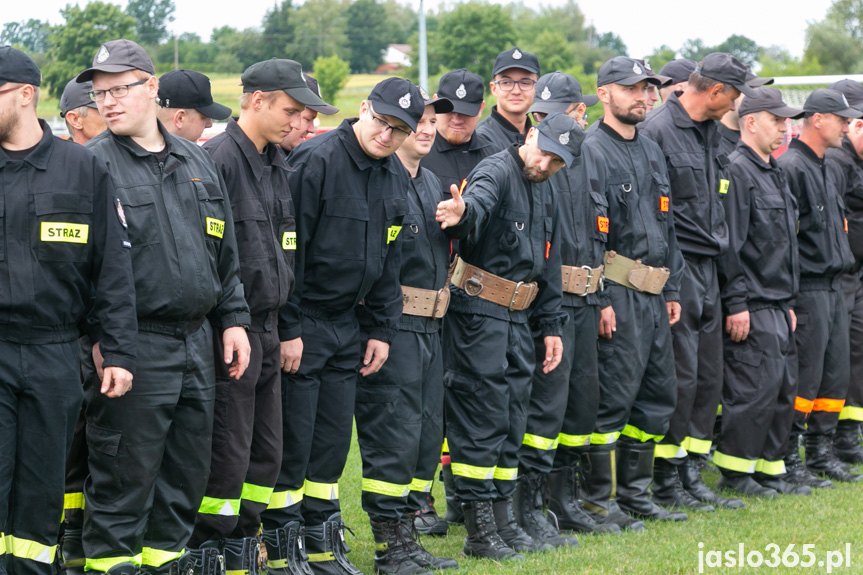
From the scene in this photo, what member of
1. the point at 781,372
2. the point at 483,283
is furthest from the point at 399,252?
the point at 781,372

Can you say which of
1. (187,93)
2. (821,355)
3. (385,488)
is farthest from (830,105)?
(187,93)

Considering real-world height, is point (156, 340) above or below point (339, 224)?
below

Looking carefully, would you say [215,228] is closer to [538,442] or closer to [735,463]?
[538,442]

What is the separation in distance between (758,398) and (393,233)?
3.68 metres

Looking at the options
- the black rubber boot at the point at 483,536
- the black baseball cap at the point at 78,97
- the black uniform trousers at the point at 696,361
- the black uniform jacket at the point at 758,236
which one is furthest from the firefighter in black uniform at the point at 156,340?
the black uniform jacket at the point at 758,236

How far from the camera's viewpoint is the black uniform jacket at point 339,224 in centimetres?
571

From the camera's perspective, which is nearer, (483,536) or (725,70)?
(483,536)

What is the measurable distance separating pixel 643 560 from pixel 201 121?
3646 mm

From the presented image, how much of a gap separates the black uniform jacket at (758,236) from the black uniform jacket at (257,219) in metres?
3.92

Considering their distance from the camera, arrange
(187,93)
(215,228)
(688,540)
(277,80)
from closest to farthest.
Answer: (215,228) < (277,80) < (187,93) < (688,540)

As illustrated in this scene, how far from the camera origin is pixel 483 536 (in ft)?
20.7

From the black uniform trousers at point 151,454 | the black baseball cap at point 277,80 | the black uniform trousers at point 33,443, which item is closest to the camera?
the black uniform trousers at point 33,443

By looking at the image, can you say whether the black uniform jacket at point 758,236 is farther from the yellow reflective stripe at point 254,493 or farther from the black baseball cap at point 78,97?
the black baseball cap at point 78,97

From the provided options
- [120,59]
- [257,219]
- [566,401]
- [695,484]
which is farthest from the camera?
[695,484]
